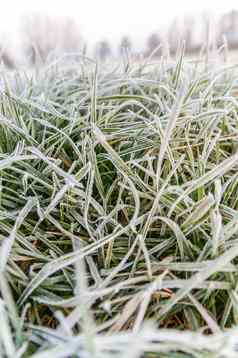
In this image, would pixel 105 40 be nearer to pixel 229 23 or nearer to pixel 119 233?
pixel 229 23

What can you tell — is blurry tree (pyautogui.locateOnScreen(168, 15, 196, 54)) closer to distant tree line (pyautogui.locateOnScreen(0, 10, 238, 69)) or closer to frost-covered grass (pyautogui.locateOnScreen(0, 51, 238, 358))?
distant tree line (pyautogui.locateOnScreen(0, 10, 238, 69))

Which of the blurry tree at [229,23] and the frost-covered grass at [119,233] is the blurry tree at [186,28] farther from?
the frost-covered grass at [119,233]

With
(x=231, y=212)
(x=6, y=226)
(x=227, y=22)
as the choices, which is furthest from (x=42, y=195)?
(x=227, y=22)

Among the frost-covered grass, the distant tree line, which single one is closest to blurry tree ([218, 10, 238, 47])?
the distant tree line

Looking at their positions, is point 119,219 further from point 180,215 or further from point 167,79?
point 167,79

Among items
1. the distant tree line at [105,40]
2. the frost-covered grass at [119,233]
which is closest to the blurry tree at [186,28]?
the distant tree line at [105,40]

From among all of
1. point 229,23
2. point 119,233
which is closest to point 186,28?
point 229,23
